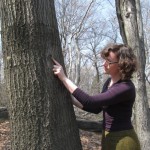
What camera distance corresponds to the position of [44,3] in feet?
10.8

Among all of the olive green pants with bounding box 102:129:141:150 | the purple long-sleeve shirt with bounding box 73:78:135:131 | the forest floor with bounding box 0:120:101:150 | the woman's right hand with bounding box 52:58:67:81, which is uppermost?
the woman's right hand with bounding box 52:58:67:81

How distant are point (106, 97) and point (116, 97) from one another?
0.09 m

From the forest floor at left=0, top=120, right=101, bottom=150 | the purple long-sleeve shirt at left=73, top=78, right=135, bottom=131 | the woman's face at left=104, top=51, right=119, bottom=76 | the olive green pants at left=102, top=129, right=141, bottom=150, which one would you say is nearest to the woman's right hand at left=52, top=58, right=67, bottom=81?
the purple long-sleeve shirt at left=73, top=78, right=135, bottom=131

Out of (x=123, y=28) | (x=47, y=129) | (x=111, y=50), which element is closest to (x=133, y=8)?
(x=123, y=28)

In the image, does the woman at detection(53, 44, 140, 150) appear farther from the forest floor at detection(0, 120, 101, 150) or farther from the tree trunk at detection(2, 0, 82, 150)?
the forest floor at detection(0, 120, 101, 150)

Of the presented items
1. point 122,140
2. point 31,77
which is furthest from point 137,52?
point 31,77

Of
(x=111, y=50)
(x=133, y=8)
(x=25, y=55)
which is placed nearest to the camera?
(x=25, y=55)

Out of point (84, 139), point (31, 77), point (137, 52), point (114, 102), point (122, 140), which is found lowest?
point (84, 139)

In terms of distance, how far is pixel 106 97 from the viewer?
126 inches

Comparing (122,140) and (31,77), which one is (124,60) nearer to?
(122,140)

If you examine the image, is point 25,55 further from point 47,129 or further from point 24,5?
point 47,129

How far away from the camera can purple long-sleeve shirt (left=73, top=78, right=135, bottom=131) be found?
3.21m

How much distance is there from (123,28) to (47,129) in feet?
16.3

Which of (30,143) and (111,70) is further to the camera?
(111,70)
